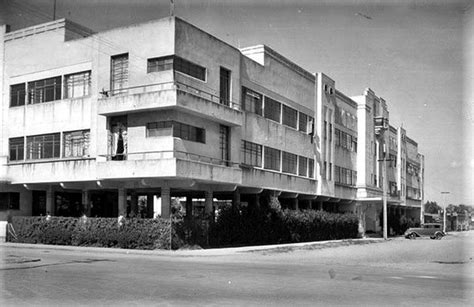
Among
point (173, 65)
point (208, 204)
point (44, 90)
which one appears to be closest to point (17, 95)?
point (44, 90)

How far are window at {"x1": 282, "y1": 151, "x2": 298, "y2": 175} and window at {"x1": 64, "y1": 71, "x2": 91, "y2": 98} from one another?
16684 millimetres

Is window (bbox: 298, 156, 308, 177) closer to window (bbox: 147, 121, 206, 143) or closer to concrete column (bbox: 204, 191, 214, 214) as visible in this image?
concrete column (bbox: 204, 191, 214, 214)

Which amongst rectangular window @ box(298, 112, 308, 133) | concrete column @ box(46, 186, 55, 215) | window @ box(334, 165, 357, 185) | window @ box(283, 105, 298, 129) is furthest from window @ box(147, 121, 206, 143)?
window @ box(334, 165, 357, 185)

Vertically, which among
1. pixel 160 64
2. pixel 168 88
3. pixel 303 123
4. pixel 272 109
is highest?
pixel 160 64

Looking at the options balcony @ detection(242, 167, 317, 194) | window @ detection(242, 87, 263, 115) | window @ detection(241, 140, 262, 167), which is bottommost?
balcony @ detection(242, 167, 317, 194)

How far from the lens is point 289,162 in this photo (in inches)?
1774

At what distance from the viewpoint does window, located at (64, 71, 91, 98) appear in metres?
35.2

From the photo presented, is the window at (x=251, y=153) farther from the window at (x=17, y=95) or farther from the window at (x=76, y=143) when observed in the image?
the window at (x=17, y=95)

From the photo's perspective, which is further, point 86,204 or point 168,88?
point 86,204

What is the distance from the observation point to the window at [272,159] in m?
41.5

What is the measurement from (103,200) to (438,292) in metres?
31.5

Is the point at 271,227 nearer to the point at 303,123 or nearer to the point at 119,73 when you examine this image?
the point at 303,123

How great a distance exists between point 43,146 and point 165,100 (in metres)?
11.5

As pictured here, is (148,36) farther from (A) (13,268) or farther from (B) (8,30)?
(A) (13,268)
